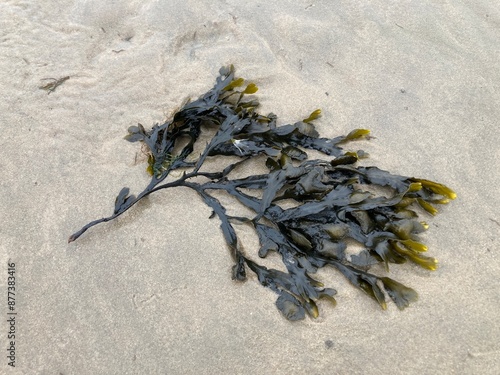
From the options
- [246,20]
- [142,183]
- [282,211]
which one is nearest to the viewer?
[282,211]

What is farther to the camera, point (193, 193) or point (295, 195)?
point (193, 193)

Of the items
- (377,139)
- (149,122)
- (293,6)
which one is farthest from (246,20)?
(377,139)

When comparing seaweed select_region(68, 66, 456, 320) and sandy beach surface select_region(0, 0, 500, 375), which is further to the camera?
seaweed select_region(68, 66, 456, 320)

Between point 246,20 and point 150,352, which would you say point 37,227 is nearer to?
point 150,352

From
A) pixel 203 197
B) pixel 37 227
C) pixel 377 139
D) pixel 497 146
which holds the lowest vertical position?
pixel 37 227

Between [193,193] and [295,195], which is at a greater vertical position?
[295,195]
